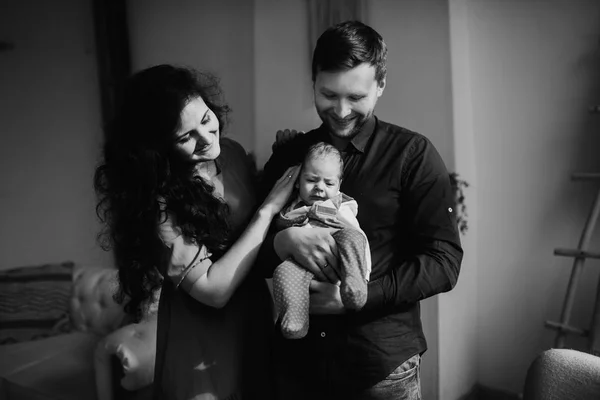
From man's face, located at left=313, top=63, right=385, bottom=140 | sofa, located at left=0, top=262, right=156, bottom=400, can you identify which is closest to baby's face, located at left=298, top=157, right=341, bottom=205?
man's face, located at left=313, top=63, right=385, bottom=140

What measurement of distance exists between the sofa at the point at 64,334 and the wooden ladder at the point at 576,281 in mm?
1969

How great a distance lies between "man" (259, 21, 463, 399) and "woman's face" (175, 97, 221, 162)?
0.28 metres

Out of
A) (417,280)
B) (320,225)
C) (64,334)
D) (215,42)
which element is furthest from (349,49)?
(64,334)

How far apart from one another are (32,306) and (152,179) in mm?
2850

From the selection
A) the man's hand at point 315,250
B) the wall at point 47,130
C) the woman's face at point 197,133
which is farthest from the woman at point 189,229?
the wall at point 47,130

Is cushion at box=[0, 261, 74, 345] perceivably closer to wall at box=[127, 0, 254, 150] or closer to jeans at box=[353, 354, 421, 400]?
wall at box=[127, 0, 254, 150]

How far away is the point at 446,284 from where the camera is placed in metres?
1.23

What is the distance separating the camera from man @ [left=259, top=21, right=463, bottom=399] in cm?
122

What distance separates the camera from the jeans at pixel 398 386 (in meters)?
1.27

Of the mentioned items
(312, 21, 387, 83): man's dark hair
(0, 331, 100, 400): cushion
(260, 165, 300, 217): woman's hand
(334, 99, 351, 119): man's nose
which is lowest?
(0, 331, 100, 400): cushion

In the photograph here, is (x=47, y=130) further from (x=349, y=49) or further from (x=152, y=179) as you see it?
(x=349, y=49)

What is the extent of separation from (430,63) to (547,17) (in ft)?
1.66

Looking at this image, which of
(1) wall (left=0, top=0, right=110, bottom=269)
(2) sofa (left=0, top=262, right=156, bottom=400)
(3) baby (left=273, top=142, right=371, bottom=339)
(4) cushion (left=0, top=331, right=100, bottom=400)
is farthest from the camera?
(1) wall (left=0, top=0, right=110, bottom=269)

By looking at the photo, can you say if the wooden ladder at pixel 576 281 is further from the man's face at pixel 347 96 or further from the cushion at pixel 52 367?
the cushion at pixel 52 367
